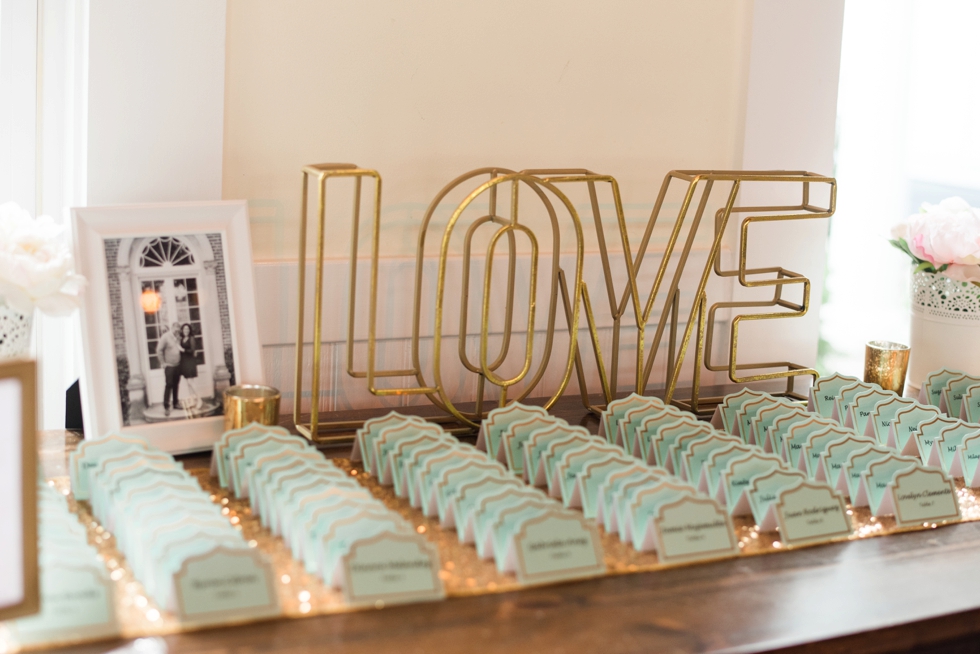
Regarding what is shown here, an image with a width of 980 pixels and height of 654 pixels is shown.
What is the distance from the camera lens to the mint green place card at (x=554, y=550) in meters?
0.86

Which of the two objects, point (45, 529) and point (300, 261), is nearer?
point (45, 529)

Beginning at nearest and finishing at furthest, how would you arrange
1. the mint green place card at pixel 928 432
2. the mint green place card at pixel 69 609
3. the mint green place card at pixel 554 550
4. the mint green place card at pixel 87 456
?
the mint green place card at pixel 69 609, the mint green place card at pixel 554 550, the mint green place card at pixel 87 456, the mint green place card at pixel 928 432

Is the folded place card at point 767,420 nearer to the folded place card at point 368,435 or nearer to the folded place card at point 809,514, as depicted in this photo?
the folded place card at point 809,514

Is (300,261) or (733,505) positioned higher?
(300,261)

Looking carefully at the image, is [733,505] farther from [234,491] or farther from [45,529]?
[45,529]

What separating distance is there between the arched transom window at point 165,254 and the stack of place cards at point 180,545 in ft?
0.84

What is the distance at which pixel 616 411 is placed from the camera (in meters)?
1.22

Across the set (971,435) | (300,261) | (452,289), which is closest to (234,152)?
(300,261)

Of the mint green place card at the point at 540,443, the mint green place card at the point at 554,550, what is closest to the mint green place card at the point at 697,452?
the mint green place card at the point at 540,443

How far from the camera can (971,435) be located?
118 cm

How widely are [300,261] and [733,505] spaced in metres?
0.56

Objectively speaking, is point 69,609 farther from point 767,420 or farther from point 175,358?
point 767,420

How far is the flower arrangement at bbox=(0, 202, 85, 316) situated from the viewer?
39.2 inches

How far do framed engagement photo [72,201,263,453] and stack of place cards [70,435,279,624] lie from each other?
148 millimetres
